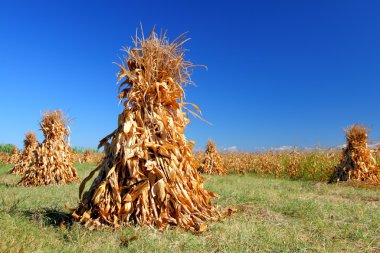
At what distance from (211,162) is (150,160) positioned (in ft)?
53.9

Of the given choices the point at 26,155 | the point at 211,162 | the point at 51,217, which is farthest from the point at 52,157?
the point at 211,162

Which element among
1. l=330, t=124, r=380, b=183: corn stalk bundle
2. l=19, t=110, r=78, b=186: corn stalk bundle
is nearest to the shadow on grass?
l=19, t=110, r=78, b=186: corn stalk bundle

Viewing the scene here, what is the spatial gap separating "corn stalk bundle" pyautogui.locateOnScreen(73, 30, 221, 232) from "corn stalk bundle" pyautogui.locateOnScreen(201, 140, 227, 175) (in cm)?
1520

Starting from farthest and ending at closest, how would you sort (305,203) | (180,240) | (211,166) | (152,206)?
(211,166) → (305,203) → (152,206) → (180,240)

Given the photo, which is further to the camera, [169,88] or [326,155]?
[326,155]

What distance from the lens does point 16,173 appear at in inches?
832

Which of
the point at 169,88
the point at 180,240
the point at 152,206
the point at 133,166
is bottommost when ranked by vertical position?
the point at 180,240

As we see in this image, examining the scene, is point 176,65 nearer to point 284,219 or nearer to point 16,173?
point 284,219

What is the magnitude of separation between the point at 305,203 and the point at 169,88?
4125 mm


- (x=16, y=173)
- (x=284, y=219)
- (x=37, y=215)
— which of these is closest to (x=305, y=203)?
(x=284, y=219)

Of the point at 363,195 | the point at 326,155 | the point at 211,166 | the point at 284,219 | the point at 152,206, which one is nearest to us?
the point at 152,206

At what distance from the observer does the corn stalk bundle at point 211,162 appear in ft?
72.8

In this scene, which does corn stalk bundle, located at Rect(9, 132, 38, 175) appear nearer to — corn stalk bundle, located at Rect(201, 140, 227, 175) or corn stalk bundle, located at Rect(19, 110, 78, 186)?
corn stalk bundle, located at Rect(19, 110, 78, 186)

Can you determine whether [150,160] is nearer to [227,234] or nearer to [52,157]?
[227,234]
